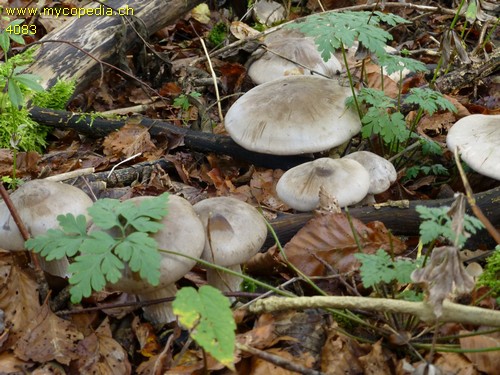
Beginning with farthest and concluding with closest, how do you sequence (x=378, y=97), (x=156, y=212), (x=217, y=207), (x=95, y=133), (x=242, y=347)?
(x=95, y=133)
(x=378, y=97)
(x=217, y=207)
(x=156, y=212)
(x=242, y=347)

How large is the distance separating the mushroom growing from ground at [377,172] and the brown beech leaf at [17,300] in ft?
6.55

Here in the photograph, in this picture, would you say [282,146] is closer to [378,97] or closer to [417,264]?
[378,97]

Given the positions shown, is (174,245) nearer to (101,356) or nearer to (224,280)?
(224,280)

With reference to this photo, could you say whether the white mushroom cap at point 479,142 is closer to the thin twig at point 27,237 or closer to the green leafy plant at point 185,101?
the green leafy plant at point 185,101

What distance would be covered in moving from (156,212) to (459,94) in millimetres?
3685

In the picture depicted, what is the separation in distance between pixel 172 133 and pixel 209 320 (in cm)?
289

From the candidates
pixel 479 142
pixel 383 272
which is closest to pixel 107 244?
pixel 383 272

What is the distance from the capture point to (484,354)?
2.21 m

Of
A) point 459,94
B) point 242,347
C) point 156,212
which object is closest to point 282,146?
point 156,212

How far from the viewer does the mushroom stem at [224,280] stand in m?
2.74


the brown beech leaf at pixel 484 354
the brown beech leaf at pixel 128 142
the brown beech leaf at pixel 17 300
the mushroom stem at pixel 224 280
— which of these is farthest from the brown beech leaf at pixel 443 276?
the brown beech leaf at pixel 128 142

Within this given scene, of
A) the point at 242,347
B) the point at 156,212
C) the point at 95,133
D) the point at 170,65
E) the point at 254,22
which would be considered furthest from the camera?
the point at 254,22

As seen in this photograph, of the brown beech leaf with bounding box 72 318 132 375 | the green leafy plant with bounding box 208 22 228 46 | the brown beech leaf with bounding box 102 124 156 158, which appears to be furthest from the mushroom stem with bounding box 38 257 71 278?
the green leafy plant with bounding box 208 22 228 46

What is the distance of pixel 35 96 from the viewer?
4.76 meters
